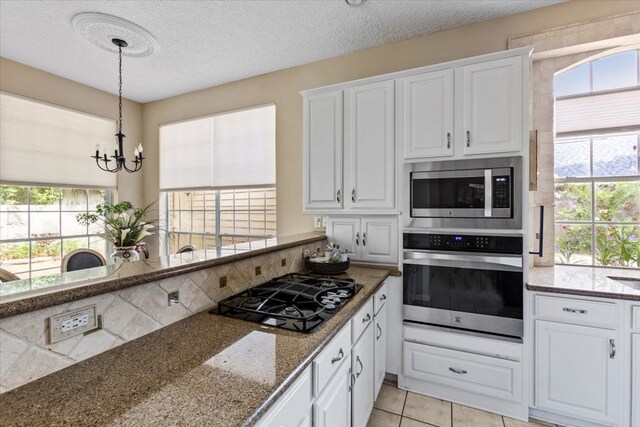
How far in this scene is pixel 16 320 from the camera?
2.66 ft

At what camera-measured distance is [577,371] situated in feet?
6.03

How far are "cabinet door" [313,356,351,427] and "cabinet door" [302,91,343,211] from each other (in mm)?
1360

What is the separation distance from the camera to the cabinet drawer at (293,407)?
84 cm

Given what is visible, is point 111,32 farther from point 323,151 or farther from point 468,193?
point 468,193

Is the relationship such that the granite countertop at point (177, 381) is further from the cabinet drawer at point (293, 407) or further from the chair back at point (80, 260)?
the chair back at point (80, 260)

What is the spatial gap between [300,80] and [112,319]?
9.51 ft

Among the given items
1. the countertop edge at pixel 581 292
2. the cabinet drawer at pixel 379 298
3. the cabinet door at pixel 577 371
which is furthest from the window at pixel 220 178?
the cabinet door at pixel 577 371

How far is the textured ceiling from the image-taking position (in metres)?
2.32

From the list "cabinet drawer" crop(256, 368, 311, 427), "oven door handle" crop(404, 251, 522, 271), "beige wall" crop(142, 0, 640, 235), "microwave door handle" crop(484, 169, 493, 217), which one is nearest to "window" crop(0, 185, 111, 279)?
"beige wall" crop(142, 0, 640, 235)

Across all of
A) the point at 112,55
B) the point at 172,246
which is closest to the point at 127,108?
the point at 112,55

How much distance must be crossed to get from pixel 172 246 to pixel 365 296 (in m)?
3.47

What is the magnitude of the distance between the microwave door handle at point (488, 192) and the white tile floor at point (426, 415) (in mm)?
1320

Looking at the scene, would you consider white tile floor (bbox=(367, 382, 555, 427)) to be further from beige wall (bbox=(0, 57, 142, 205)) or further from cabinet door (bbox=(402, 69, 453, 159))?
beige wall (bbox=(0, 57, 142, 205))

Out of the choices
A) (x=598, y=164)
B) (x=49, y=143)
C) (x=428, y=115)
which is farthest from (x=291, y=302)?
(x=49, y=143)
